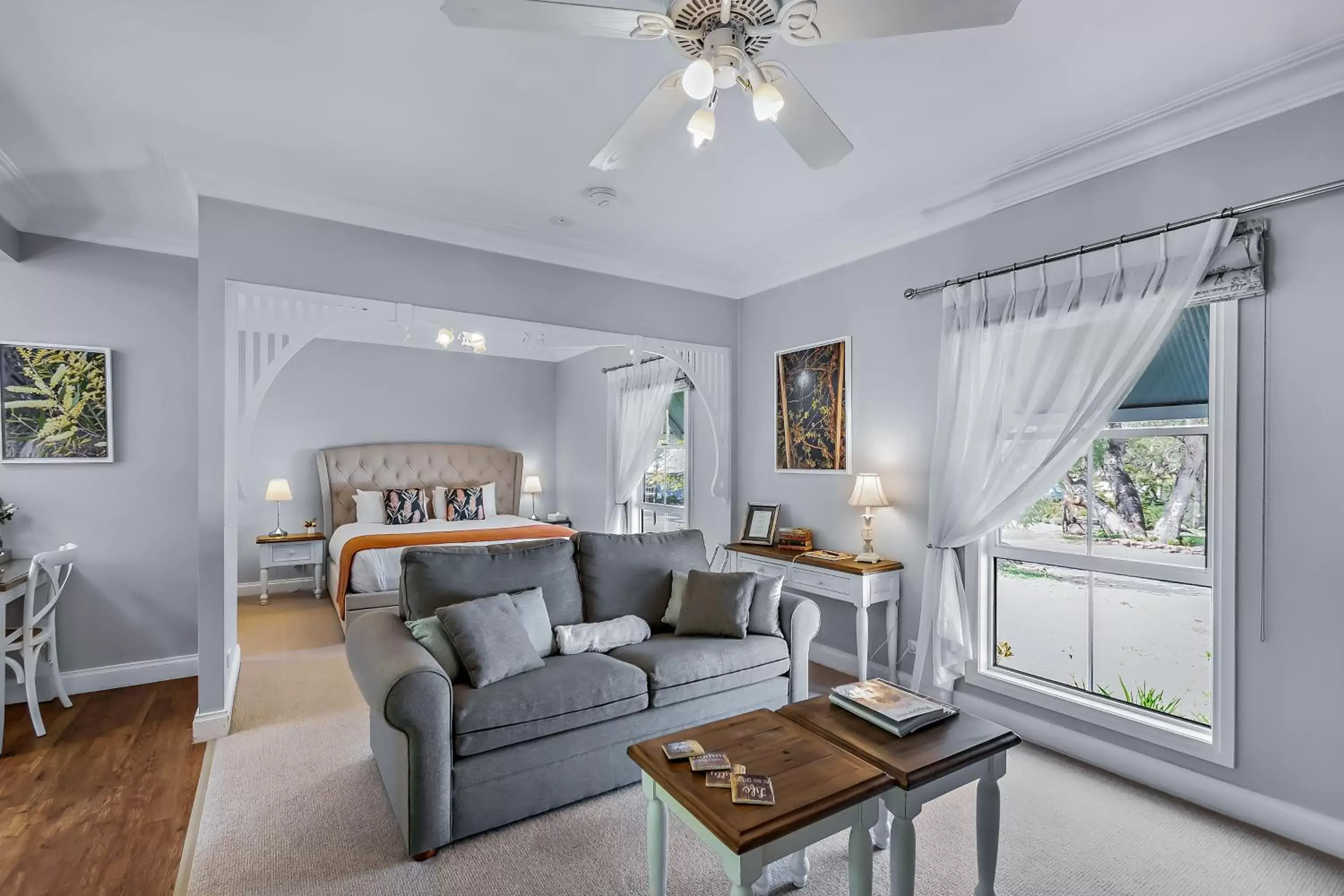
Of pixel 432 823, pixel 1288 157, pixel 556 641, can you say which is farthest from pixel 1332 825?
pixel 432 823

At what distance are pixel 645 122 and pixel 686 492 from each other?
12.7ft

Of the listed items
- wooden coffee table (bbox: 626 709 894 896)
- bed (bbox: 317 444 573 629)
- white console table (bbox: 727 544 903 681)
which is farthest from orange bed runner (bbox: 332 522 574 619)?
wooden coffee table (bbox: 626 709 894 896)

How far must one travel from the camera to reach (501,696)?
228 cm

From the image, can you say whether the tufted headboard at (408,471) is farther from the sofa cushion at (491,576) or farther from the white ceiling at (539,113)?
the sofa cushion at (491,576)

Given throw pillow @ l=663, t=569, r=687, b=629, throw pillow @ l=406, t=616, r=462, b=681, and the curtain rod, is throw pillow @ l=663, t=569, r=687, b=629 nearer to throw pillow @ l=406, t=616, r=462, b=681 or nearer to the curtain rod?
throw pillow @ l=406, t=616, r=462, b=681

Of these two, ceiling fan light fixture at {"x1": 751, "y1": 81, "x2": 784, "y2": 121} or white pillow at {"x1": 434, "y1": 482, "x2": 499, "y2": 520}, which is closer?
ceiling fan light fixture at {"x1": 751, "y1": 81, "x2": 784, "y2": 121}

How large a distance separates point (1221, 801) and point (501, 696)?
2689mm

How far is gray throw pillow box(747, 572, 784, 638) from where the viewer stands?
310cm

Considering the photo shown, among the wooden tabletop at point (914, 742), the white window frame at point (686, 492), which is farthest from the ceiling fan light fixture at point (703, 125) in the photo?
the white window frame at point (686, 492)

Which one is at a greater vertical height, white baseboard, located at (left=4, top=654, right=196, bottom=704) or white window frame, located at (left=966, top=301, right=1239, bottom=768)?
white window frame, located at (left=966, top=301, right=1239, bottom=768)

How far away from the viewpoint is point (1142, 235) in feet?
8.61

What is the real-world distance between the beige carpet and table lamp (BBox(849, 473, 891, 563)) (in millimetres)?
1214

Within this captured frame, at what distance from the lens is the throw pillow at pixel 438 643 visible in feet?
7.91

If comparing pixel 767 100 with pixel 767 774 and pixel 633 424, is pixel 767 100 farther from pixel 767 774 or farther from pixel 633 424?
pixel 633 424
